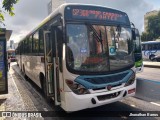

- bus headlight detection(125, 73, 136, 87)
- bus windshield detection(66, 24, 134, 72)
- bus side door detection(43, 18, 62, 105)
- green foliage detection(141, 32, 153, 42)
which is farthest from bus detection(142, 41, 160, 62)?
bus side door detection(43, 18, 62, 105)

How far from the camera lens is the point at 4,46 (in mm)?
9422

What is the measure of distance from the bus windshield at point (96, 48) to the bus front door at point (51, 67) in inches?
30.0

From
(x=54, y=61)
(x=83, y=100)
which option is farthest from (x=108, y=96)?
(x=54, y=61)

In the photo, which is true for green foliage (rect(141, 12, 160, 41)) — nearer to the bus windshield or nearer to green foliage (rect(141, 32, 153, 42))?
green foliage (rect(141, 32, 153, 42))

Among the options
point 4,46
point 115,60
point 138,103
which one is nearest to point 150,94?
point 138,103

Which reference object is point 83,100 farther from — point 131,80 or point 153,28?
point 153,28

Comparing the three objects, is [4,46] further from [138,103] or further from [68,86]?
[138,103]

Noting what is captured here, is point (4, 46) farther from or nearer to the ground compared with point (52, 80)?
farther from the ground

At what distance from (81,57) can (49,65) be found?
4.47 ft

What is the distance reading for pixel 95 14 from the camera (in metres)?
6.69

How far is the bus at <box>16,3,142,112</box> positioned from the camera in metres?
5.97

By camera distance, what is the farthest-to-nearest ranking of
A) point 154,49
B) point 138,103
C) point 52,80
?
point 154,49 → point 138,103 → point 52,80

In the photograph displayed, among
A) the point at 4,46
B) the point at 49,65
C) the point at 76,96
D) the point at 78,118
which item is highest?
the point at 4,46

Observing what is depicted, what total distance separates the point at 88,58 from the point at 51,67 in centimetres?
138
